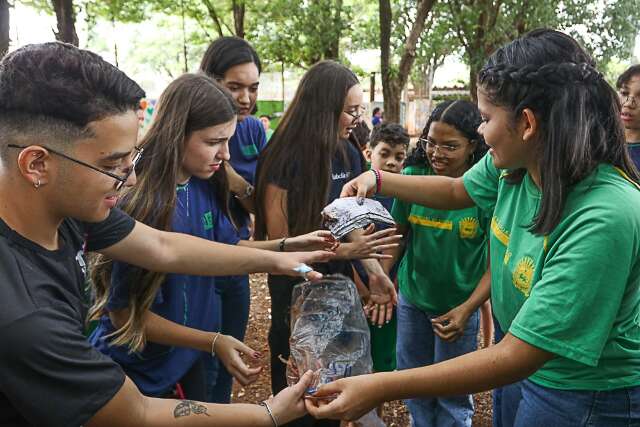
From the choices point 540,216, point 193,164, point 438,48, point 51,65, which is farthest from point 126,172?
point 438,48

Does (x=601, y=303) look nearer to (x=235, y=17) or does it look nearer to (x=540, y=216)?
(x=540, y=216)

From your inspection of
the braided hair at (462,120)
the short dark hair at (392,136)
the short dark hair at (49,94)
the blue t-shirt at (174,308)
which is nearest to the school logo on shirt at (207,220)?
the blue t-shirt at (174,308)

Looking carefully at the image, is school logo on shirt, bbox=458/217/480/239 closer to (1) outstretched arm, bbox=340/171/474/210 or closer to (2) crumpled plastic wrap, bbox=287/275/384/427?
(1) outstretched arm, bbox=340/171/474/210

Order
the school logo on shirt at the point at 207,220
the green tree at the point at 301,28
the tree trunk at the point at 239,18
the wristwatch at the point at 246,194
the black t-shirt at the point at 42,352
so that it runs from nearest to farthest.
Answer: the black t-shirt at the point at 42,352 < the school logo on shirt at the point at 207,220 < the wristwatch at the point at 246,194 < the green tree at the point at 301,28 < the tree trunk at the point at 239,18

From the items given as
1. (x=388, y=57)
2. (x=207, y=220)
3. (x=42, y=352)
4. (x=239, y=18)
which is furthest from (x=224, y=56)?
(x=239, y=18)

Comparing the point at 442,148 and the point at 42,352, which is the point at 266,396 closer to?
the point at 442,148

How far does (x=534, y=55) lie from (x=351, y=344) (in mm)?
Result: 1376

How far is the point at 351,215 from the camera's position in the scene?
2432 mm

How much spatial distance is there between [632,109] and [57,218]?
374 cm

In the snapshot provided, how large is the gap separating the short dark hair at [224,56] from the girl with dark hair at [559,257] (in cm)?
196

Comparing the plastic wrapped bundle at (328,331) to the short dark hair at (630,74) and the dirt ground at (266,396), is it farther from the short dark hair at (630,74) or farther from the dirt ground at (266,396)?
the short dark hair at (630,74)

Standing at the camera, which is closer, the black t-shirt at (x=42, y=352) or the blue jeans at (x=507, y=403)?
the black t-shirt at (x=42, y=352)

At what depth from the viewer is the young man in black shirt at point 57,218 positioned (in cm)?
128

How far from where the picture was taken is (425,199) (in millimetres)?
2654
